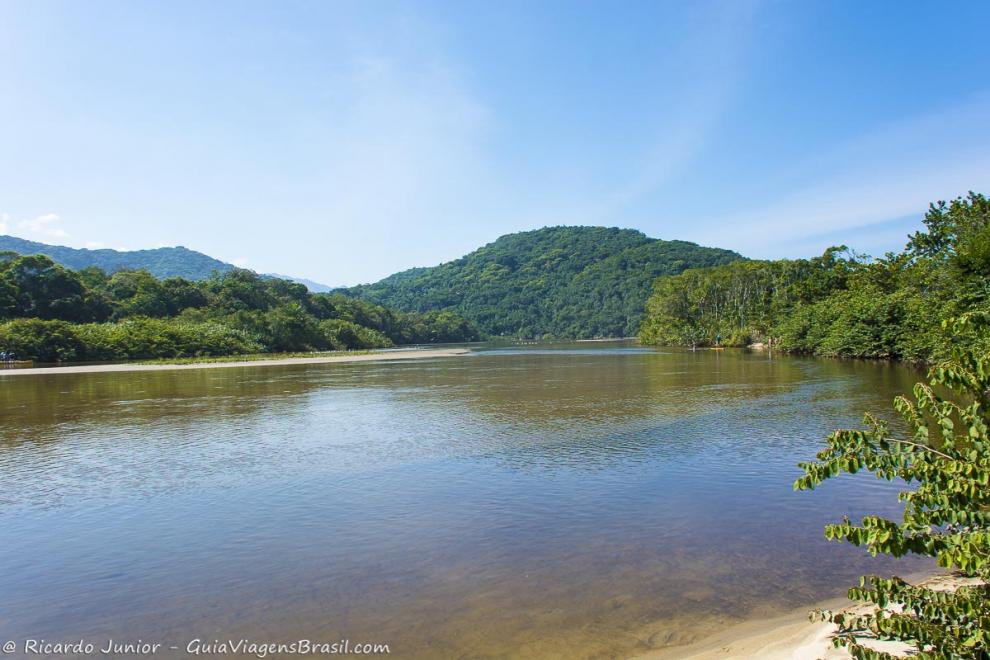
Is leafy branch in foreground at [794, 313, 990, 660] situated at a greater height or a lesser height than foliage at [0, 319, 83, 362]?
lesser

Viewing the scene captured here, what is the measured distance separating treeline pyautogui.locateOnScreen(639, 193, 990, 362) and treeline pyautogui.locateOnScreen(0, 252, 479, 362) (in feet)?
219

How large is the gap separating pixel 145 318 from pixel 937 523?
108 meters

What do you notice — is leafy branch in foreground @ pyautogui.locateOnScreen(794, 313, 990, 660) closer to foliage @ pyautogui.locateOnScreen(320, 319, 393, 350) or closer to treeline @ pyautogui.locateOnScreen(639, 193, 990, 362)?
treeline @ pyautogui.locateOnScreen(639, 193, 990, 362)

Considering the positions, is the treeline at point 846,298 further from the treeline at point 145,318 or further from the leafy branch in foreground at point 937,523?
the treeline at point 145,318

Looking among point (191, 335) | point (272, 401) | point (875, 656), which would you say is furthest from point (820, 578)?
point (191, 335)

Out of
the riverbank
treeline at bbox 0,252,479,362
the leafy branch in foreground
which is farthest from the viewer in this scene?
treeline at bbox 0,252,479,362

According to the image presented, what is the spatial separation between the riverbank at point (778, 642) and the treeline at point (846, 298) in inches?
844

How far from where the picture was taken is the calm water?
24.2 ft

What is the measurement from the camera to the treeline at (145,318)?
251 ft

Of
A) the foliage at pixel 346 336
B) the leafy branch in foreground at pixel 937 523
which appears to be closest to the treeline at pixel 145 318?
the foliage at pixel 346 336

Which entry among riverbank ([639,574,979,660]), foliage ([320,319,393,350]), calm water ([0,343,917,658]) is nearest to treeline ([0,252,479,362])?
foliage ([320,319,393,350])

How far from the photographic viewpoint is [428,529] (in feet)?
34.6

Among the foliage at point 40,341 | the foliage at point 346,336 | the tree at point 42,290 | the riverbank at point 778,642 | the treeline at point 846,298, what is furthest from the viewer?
the foliage at point 346,336

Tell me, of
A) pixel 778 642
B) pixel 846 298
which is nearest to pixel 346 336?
pixel 846 298
